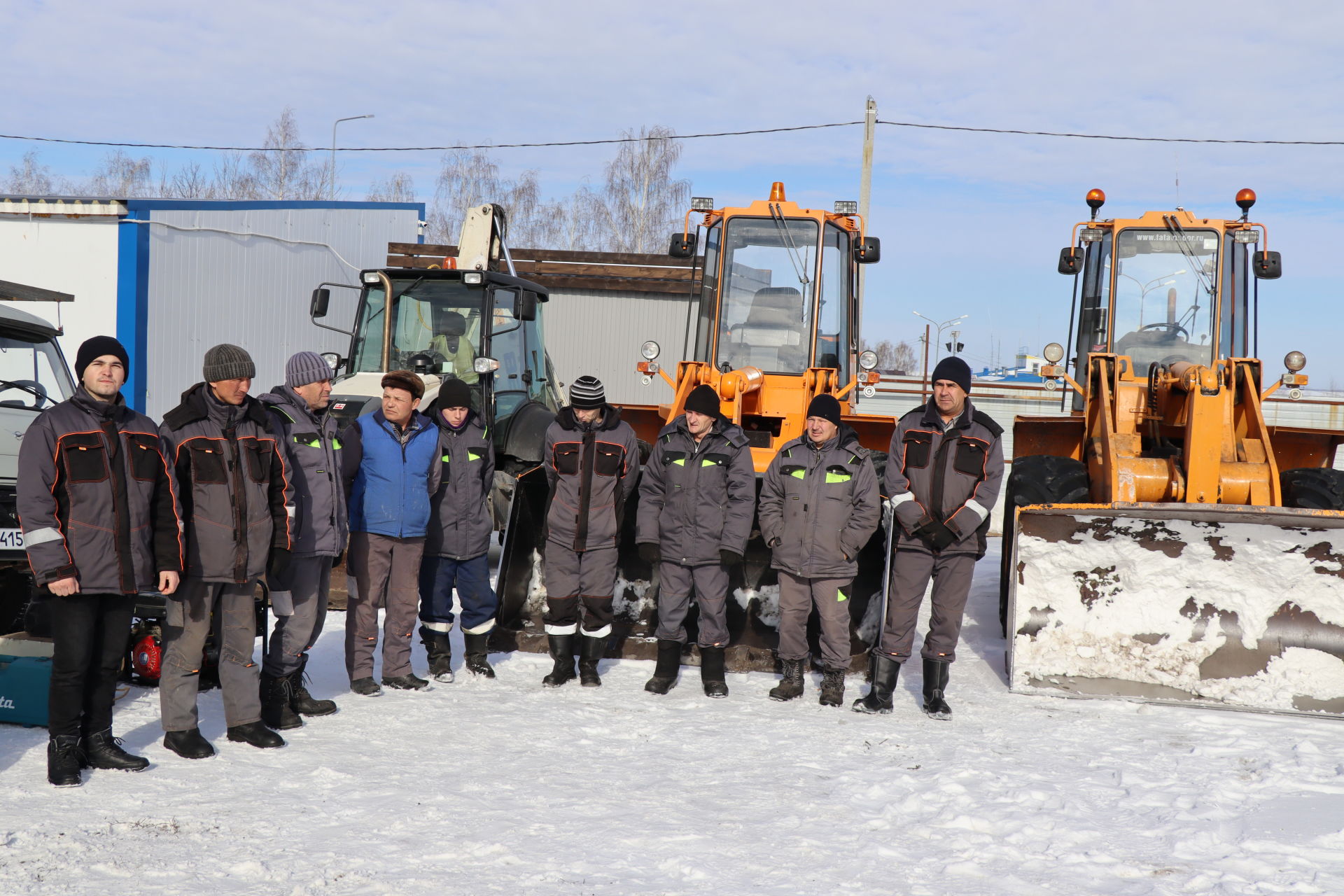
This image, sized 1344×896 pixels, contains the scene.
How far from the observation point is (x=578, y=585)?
19.4 feet

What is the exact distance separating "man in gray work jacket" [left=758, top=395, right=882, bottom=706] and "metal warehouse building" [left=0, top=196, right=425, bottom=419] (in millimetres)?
8106

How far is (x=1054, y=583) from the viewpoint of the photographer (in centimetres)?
580

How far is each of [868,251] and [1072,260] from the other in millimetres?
1442

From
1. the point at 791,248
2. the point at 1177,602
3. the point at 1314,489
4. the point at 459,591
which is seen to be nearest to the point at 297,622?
the point at 459,591

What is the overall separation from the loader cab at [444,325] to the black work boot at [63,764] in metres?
4.85

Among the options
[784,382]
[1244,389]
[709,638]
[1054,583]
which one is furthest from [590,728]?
[1244,389]

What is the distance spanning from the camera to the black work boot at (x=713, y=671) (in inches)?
228

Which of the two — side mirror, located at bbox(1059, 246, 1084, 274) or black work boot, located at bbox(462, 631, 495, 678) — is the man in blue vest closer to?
black work boot, located at bbox(462, 631, 495, 678)

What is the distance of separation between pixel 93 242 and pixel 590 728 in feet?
32.7

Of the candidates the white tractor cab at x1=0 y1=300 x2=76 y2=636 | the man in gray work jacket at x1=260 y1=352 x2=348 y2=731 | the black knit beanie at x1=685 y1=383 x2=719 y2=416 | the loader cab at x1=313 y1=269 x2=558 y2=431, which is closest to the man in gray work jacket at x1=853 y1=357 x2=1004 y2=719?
the black knit beanie at x1=685 y1=383 x2=719 y2=416

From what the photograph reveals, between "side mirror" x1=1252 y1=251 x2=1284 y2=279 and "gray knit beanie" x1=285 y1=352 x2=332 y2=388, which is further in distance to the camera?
"side mirror" x1=1252 y1=251 x2=1284 y2=279

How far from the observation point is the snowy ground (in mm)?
3441

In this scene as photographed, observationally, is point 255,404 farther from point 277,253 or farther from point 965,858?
point 277,253

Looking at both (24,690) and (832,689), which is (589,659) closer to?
(832,689)
